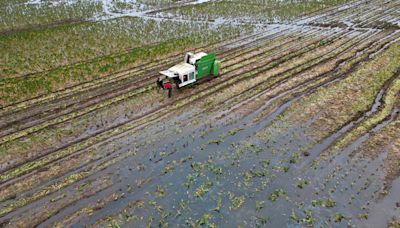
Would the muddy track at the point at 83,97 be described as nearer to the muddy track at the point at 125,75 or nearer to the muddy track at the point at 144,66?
the muddy track at the point at 125,75

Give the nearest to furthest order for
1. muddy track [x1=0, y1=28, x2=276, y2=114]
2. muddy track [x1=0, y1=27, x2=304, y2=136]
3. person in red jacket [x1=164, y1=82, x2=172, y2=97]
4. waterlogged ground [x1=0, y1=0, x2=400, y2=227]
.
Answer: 1. waterlogged ground [x1=0, y1=0, x2=400, y2=227]
2. muddy track [x1=0, y1=27, x2=304, y2=136]
3. muddy track [x1=0, y1=28, x2=276, y2=114]
4. person in red jacket [x1=164, y1=82, x2=172, y2=97]

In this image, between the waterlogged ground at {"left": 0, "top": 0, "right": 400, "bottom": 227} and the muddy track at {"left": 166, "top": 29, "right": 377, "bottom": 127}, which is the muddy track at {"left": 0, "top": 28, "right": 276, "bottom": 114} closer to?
the waterlogged ground at {"left": 0, "top": 0, "right": 400, "bottom": 227}

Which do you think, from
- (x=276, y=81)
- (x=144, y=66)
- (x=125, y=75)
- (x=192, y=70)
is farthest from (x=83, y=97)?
(x=276, y=81)

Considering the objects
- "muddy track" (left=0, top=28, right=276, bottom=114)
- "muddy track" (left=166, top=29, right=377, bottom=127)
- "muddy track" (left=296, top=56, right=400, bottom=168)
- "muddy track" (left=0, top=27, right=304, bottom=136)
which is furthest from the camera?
"muddy track" (left=166, top=29, right=377, bottom=127)

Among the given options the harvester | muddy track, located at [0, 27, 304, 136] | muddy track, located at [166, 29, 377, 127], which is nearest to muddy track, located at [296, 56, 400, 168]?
muddy track, located at [166, 29, 377, 127]

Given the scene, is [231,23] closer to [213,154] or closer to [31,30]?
[31,30]


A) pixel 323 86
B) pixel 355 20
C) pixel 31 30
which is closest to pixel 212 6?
pixel 355 20
